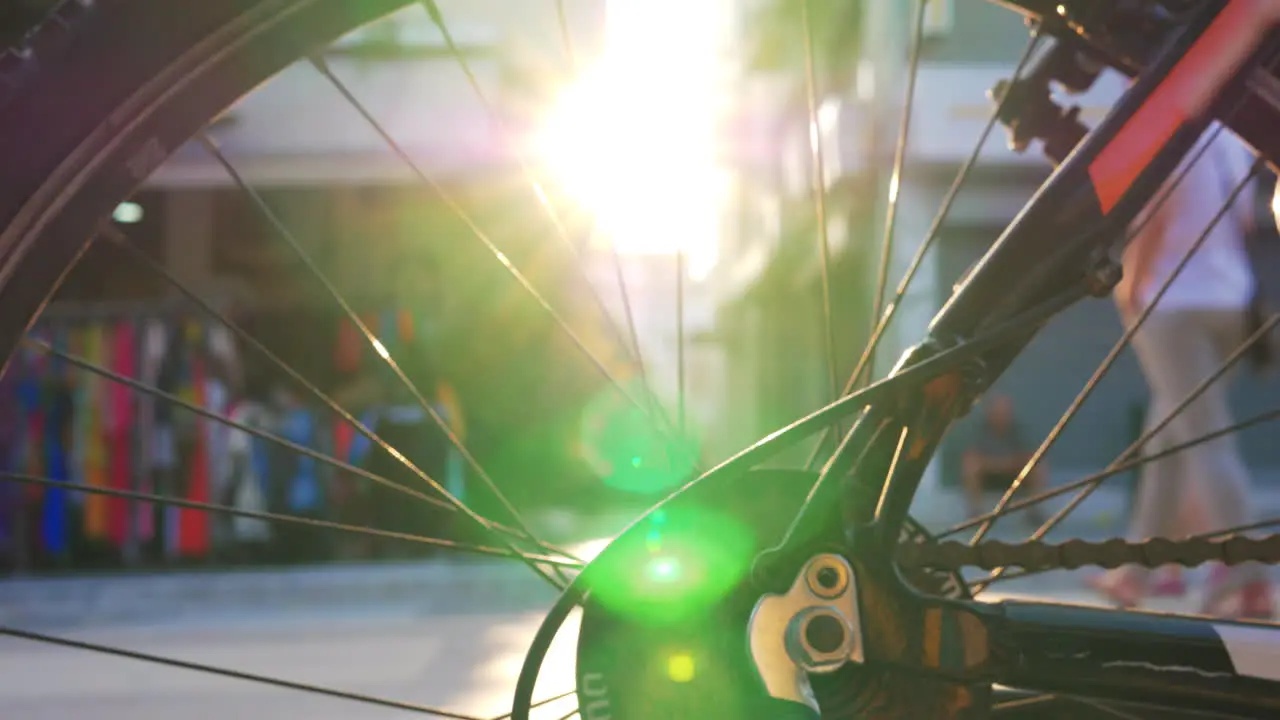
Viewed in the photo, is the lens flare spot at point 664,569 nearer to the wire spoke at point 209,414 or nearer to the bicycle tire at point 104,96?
the wire spoke at point 209,414

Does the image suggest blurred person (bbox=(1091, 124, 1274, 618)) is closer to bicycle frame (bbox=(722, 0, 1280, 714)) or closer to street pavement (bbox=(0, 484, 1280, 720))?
street pavement (bbox=(0, 484, 1280, 720))

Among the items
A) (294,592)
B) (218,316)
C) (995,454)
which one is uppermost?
(995,454)

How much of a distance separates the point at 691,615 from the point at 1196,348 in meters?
1.73

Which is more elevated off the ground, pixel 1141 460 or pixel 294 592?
pixel 294 592

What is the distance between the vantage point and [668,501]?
0.84 metres

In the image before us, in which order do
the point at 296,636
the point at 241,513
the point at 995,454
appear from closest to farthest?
the point at 241,513
the point at 296,636
the point at 995,454

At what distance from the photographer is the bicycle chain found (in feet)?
2.56

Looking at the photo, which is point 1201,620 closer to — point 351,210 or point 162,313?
point 162,313

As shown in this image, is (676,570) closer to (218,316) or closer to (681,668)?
(681,668)

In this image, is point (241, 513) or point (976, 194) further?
point (976, 194)

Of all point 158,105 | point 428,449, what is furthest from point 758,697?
point 428,449

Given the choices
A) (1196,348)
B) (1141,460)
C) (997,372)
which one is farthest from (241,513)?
(1196,348)

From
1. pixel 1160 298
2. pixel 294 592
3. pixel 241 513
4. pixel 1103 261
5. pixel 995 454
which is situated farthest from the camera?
pixel 995 454

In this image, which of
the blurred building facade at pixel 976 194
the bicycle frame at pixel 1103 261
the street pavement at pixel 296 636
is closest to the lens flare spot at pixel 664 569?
the bicycle frame at pixel 1103 261
